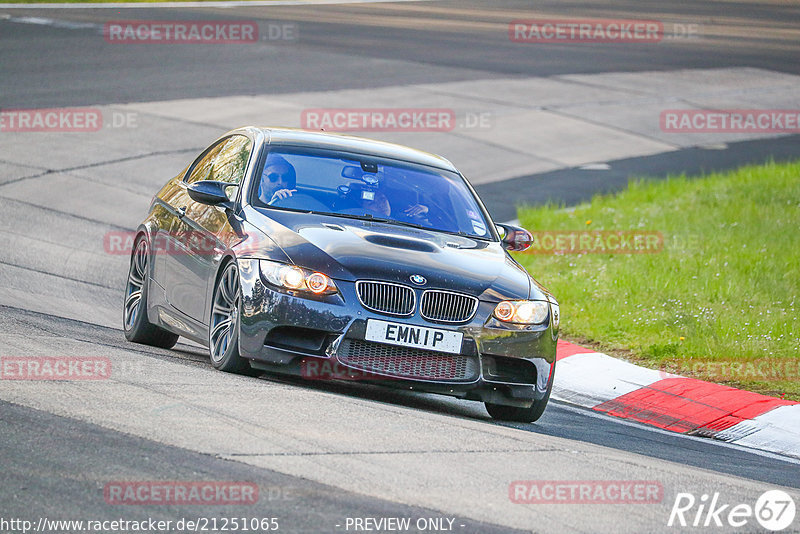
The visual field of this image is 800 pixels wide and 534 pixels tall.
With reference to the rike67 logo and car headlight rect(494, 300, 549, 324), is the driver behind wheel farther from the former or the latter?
the rike67 logo

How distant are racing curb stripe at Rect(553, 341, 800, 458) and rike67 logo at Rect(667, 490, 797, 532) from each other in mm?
2724

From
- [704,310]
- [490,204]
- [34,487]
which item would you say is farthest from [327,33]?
[34,487]

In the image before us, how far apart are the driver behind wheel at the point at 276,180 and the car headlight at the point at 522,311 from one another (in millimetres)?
1705

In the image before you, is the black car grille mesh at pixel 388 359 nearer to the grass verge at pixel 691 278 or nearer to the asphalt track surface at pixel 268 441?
the asphalt track surface at pixel 268 441

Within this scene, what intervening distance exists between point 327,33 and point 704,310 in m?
21.8

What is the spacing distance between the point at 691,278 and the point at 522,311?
5752 millimetres

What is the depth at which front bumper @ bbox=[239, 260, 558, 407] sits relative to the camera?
24.4 ft

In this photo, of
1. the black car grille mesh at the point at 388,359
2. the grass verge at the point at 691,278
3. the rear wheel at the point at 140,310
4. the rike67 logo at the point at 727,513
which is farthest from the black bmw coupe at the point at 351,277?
the grass verge at the point at 691,278

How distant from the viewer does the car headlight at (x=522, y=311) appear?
25.4 feet

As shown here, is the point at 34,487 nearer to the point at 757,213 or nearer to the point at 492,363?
the point at 492,363

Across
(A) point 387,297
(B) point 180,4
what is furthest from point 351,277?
(B) point 180,4

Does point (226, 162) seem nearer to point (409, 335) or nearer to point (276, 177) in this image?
point (276, 177)

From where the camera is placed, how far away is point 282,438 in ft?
19.9

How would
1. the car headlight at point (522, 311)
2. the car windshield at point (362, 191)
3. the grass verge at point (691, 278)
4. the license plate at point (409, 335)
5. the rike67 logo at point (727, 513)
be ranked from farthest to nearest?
the grass verge at point (691, 278)
the car windshield at point (362, 191)
the car headlight at point (522, 311)
the license plate at point (409, 335)
the rike67 logo at point (727, 513)
